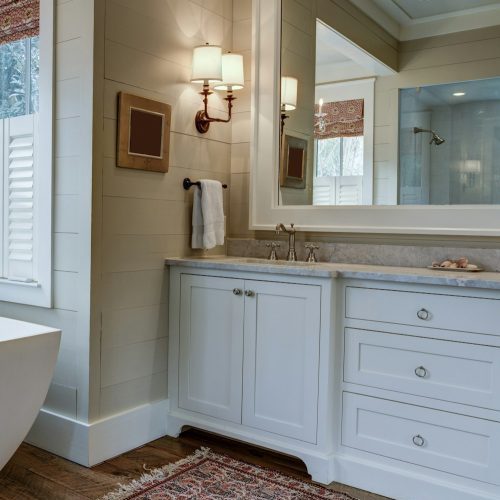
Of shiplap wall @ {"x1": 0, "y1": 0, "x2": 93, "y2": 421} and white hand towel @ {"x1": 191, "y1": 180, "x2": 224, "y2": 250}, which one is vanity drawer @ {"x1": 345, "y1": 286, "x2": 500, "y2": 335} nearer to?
white hand towel @ {"x1": 191, "y1": 180, "x2": 224, "y2": 250}

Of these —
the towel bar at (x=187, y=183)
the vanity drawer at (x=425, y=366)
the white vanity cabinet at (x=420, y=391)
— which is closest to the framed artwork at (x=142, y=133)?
the towel bar at (x=187, y=183)

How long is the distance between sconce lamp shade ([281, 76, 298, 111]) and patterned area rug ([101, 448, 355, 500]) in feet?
5.81

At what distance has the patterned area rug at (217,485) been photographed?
7.32 feet

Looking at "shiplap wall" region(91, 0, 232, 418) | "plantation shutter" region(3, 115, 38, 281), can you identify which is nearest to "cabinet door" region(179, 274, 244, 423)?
"shiplap wall" region(91, 0, 232, 418)

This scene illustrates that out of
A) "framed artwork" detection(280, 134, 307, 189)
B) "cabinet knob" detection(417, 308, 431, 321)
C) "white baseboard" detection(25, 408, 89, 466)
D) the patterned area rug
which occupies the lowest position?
the patterned area rug

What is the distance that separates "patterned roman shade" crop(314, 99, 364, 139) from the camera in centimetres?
277

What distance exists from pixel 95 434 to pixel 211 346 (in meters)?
0.64

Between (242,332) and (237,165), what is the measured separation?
→ 40.6 inches

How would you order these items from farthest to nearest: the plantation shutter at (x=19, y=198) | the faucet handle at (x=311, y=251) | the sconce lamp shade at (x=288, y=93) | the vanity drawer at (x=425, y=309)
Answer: the sconce lamp shade at (x=288, y=93) → the faucet handle at (x=311, y=251) → the plantation shutter at (x=19, y=198) → the vanity drawer at (x=425, y=309)

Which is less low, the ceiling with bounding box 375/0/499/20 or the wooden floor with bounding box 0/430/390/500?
the ceiling with bounding box 375/0/499/20

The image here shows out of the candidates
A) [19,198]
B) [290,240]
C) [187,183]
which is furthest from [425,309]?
[19,198]

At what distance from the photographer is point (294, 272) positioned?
7.94ft

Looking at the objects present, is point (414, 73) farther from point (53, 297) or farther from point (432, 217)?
point (53, 297)

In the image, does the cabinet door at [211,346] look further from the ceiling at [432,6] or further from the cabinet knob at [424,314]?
the ceiling at [432,6]
